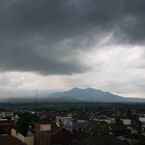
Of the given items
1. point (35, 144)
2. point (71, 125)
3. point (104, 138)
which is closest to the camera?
point (104, 138)

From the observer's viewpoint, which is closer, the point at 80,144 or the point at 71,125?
the point at 80,144

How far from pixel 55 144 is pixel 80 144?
222cm

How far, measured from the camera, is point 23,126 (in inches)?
1758

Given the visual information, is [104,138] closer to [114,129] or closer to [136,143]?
[136,143]

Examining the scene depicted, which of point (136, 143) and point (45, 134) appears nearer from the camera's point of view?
point (45, 134)

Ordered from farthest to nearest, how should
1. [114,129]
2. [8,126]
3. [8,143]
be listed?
[114,129] → [8,126] → [8,143]

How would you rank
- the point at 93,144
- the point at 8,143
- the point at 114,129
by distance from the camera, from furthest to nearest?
the point at 114,129, the point at 93,144, the point at 8,143

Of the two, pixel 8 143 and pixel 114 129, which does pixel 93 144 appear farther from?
pixel 114 129

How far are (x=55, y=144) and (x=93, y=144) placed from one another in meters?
3.33

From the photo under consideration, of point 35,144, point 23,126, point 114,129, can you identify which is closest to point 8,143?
point 35,144

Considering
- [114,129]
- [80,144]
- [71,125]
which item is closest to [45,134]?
[80,144]

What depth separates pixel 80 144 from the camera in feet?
96.9

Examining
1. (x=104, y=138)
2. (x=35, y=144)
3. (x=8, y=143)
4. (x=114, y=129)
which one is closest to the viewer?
(x=8, y=143)

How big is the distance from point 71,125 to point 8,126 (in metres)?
21.2
